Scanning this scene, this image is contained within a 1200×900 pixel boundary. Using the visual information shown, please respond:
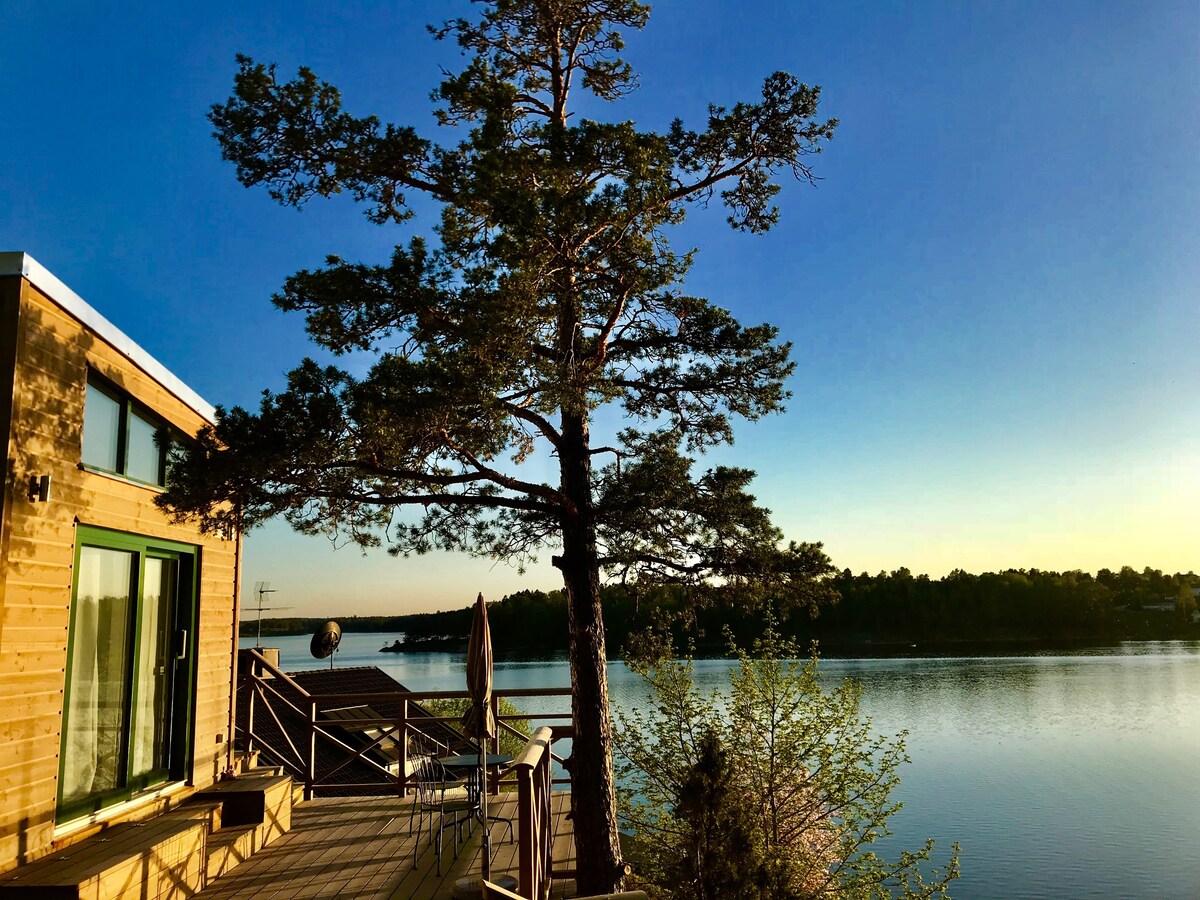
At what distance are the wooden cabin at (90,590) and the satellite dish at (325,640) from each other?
292 inches

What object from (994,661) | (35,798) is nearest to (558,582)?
(35,798)

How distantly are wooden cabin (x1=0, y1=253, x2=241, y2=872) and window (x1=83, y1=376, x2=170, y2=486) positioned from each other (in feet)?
0.04

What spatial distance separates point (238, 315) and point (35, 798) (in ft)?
27.5

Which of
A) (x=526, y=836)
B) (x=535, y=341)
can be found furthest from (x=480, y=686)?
(x=535, y=341)

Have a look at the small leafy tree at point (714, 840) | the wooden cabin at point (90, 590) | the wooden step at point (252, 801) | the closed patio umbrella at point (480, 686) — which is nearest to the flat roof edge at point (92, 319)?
the wooden cabin at point (90, 590)

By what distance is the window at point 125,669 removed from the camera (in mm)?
4094

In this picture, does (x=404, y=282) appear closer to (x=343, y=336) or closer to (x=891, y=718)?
(x=343, y=336)

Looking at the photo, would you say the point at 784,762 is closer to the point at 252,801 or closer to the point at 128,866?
the point at 252,801

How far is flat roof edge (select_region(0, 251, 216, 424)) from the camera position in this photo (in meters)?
3.54

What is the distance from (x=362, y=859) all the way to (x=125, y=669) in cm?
215

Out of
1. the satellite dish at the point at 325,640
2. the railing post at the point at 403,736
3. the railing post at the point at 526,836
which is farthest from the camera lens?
the satellite dish at the point at 325,640

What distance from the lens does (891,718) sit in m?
24.2

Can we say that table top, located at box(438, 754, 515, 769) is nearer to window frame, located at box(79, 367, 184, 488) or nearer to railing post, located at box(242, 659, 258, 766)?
window frame, located at box(79, 367, 184, 488)

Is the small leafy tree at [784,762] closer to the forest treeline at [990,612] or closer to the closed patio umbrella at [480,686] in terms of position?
the closed patio umbrella at [480,686]
